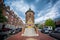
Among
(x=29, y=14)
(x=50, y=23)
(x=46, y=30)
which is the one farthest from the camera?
(x=46, y=30)

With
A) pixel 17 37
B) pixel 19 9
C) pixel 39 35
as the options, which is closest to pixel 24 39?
pixel 17 37

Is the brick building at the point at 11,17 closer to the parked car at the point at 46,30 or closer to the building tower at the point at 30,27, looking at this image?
the building tower at the point at 30,27

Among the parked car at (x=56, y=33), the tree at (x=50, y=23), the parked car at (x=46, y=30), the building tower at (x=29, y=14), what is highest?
the building tower at (x=29, y=14)

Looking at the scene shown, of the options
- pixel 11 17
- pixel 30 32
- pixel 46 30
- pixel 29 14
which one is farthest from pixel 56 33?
pixel 11 17

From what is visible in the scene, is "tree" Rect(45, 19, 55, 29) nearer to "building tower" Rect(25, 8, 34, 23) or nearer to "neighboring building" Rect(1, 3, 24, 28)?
"building tower" Rect(25, 8, 34, 23)

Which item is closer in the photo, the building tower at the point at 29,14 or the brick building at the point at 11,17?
the building tower at the point at 29,14

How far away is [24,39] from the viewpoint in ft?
6.49

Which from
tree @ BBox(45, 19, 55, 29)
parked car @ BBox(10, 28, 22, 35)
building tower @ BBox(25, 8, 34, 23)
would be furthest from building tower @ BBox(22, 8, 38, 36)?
tree @ BBox(45, 19, 55, 29)

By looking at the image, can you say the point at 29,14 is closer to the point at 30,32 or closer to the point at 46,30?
the point at 30,32

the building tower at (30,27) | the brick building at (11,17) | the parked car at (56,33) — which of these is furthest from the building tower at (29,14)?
the parked car at (56,33)

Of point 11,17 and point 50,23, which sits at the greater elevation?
point 11,17

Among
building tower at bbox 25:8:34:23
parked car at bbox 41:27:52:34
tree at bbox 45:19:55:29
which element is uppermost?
building tower at bbox 25:8:34:23

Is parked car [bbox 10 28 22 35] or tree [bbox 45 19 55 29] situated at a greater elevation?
tree [bbox 45 19 55 29]

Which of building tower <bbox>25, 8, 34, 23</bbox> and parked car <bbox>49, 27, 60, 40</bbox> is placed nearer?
building tower <bbox>25, 8, 34, 23</bbox>
